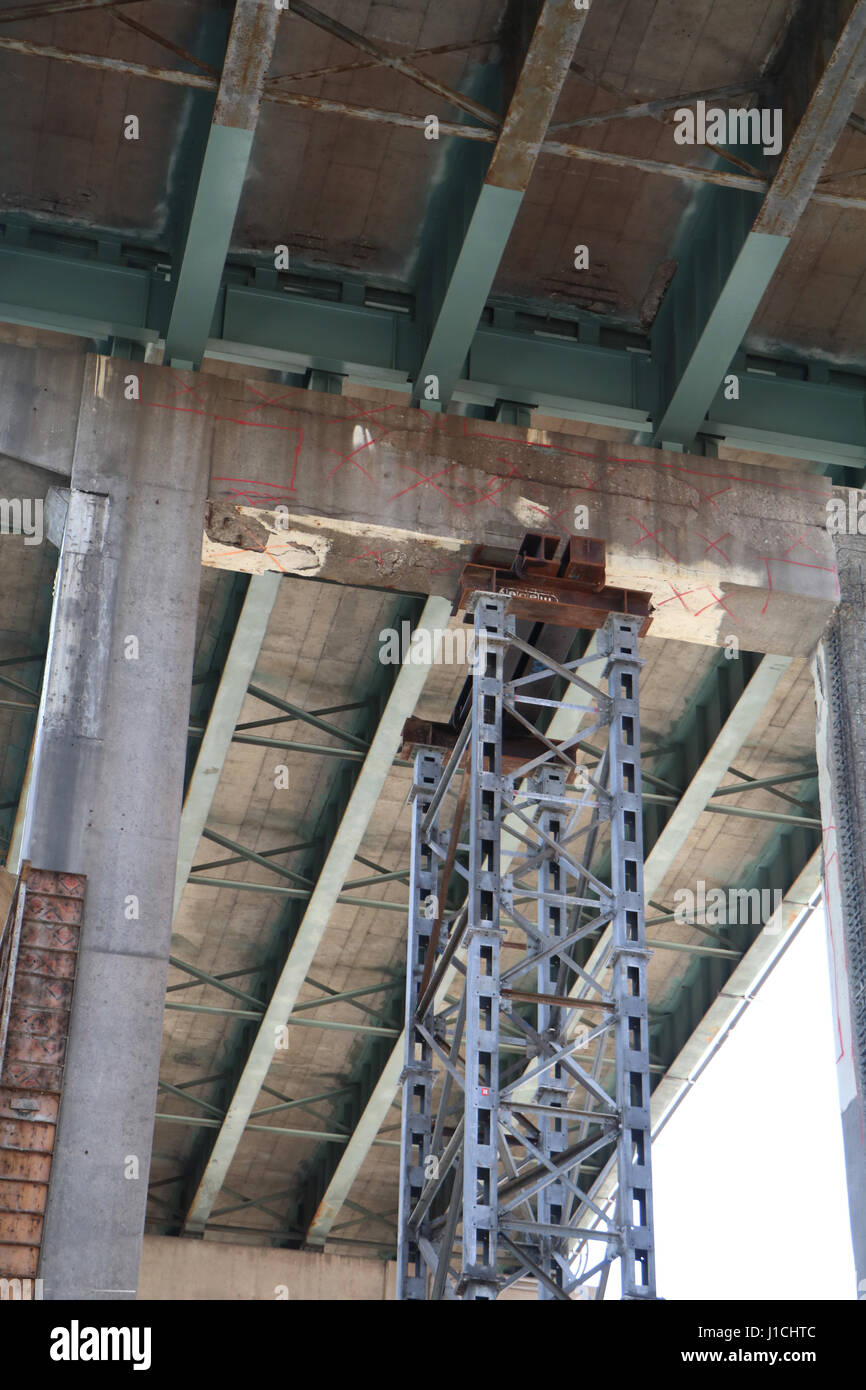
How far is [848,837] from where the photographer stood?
14.4m

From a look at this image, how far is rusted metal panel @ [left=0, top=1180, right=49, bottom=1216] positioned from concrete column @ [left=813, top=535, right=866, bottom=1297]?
6178mm

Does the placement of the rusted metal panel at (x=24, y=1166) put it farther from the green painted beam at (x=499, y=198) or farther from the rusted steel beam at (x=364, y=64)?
the rusted steel beam at (x=364, y=64)

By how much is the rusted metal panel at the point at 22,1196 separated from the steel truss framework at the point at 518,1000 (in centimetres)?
308

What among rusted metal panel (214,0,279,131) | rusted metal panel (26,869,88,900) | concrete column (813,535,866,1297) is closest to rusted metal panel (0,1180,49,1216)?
rusted metal panel (26,869,88,900)

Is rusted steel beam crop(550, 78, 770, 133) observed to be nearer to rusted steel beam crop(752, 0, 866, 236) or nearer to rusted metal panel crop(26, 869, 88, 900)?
rusted steel beam crop(752, 0, 866, 236)

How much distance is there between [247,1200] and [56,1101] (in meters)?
16.1

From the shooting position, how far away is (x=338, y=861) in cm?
2073

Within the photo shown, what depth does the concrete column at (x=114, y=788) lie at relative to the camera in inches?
441

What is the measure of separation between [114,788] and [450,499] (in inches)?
153

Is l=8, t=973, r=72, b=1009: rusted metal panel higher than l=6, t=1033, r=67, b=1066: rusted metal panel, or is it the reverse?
l=8, t=973, r=72, b=1009: rusted metal panel

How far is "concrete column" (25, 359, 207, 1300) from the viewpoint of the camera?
1121 centimetres

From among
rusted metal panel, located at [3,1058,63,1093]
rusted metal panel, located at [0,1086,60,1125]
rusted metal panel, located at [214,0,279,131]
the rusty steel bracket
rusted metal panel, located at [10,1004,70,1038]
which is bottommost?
rusted metal panel, located at [0,1086,60,1125]

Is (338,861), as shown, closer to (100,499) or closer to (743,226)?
(100,499)

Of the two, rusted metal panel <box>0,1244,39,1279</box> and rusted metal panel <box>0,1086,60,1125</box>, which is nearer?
rusted metal panel <box>0,1244,39,1279</box>
